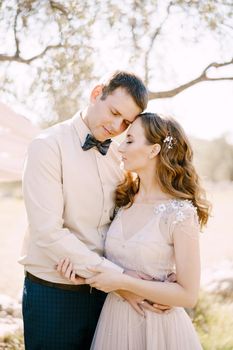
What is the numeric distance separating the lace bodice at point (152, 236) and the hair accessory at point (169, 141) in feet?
0.80

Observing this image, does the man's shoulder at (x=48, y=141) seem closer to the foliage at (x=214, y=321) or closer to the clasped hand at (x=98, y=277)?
the clasped hand at (x=98, y=277)

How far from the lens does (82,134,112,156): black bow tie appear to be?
232 centimetres

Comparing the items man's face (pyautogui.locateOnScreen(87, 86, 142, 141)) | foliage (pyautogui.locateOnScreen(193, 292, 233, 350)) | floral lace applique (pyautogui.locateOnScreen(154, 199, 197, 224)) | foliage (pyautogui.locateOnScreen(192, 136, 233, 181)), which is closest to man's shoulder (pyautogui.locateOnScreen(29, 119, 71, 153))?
man's face (pyautogui.locateOnScreen(87, 86, 142, 141))

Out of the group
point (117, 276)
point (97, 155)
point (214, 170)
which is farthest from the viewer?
point (214, 170)

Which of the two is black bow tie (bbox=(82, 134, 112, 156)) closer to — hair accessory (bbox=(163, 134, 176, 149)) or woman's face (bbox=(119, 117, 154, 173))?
woman's face (bbox=(119, 117, 154, 173))

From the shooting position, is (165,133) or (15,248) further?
(15,248)

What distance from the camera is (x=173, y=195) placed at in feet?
7.86

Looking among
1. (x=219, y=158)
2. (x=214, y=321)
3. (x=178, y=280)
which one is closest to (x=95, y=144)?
(x=178, y=280)

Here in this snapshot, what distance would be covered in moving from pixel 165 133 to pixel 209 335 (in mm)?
2670

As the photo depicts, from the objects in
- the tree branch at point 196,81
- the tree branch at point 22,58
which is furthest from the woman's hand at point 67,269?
the tree branch at point 22,58

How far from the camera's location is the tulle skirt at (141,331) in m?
2.28

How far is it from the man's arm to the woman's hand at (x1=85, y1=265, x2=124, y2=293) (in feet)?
0.08

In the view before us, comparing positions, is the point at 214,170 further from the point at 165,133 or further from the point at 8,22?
the point at 165,133

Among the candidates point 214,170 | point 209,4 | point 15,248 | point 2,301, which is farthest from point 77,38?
point 214,170
